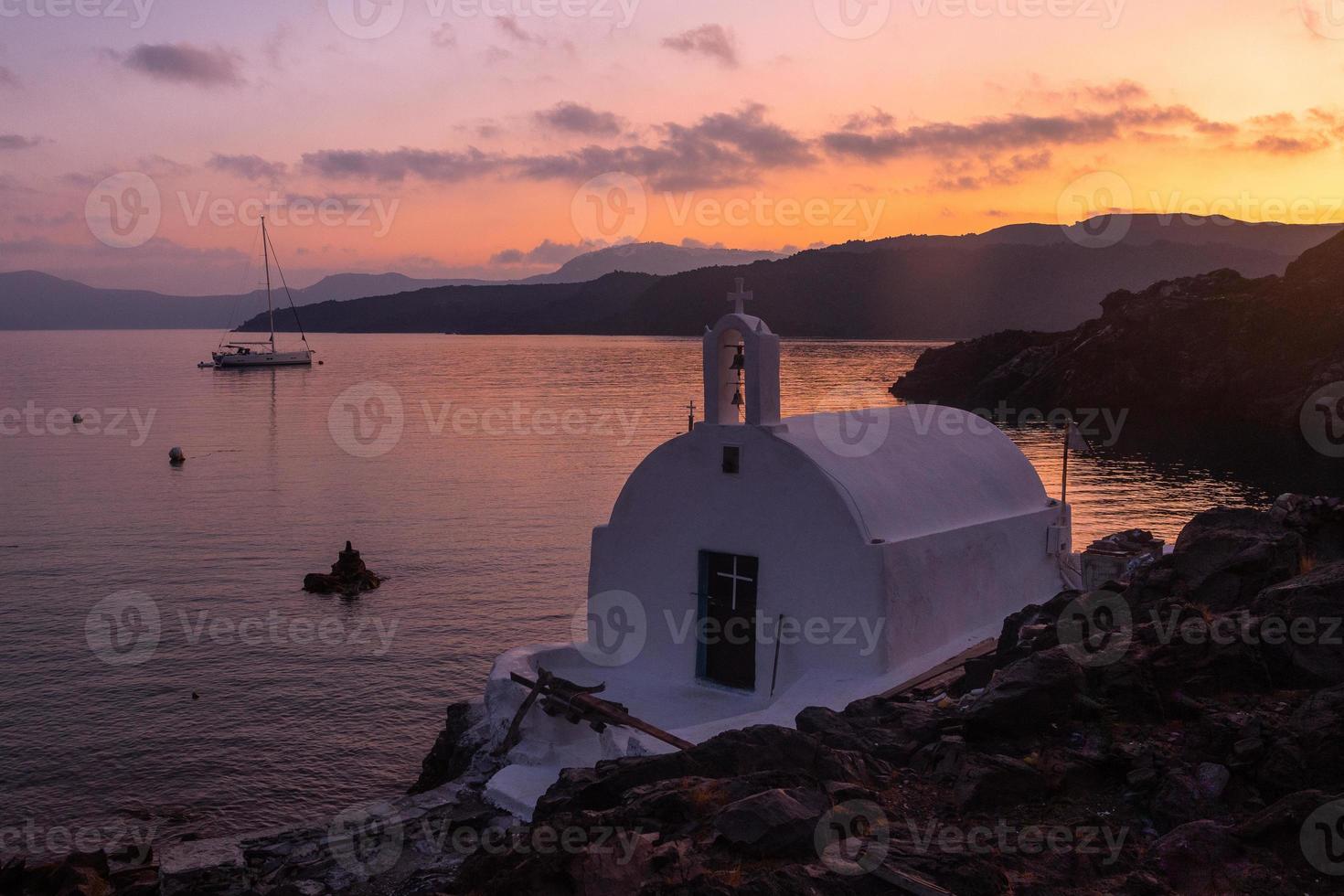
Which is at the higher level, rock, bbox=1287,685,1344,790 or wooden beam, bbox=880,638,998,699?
rock, bbox=1287,685,1344,790

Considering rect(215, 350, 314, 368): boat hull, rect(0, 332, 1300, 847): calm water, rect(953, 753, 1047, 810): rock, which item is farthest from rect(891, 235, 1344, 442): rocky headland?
rect(215, 350, 314, 368): boat hull

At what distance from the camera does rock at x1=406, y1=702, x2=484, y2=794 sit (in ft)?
50.1

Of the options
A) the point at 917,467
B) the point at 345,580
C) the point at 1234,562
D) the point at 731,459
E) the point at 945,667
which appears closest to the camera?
the point at 1234,562

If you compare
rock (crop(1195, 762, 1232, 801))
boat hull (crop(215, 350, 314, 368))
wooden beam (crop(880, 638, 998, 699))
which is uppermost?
boat hull (crop(215, 350, 314, 368))

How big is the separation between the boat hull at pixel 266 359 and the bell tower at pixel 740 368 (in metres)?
132

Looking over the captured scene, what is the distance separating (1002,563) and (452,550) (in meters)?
26.2

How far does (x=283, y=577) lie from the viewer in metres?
34.8

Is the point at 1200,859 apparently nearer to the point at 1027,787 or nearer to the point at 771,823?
the point at 1027,787

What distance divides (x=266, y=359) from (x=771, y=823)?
141 metres

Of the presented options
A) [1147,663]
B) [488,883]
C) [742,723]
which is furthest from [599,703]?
[1147,663]

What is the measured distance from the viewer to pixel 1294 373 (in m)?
65.1

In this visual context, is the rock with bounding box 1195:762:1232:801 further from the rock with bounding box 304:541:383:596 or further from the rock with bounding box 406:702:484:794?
the rock with bounding box 304:541:383:596

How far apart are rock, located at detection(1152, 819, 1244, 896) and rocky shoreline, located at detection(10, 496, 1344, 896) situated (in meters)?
0.01

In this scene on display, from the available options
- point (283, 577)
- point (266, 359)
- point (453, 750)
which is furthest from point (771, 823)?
point (266, 359)
